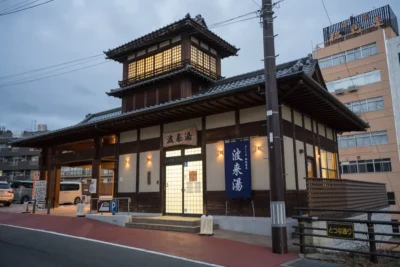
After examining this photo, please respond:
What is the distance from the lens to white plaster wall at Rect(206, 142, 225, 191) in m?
12.6

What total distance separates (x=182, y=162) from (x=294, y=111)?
5.10m

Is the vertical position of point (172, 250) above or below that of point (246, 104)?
below

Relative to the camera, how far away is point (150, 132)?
50.2 ft

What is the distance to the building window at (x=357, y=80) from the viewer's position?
33312 mm

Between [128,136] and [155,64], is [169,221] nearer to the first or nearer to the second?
[128,136]

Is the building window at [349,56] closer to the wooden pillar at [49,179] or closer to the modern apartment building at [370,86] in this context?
the modern apartment building at [370,86]

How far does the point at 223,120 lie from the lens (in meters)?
12.9

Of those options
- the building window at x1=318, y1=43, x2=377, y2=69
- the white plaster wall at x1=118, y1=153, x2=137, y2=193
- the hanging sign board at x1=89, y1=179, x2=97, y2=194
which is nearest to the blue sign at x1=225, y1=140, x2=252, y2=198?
the white plaster wall at x1=118, y1=153, x2=137, y2=193

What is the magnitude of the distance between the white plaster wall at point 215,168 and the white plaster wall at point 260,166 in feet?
4.30

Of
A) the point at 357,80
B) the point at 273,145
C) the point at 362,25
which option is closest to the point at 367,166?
the point at 357,80

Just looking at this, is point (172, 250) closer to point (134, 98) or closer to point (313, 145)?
point (313, 145)

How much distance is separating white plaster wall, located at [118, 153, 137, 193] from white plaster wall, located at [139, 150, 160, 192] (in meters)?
0.48

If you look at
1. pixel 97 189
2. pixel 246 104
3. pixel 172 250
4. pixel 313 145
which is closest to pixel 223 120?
pixel 246 104

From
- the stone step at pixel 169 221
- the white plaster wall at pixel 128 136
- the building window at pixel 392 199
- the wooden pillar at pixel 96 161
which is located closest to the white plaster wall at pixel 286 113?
the stone step at pixel 169 221
